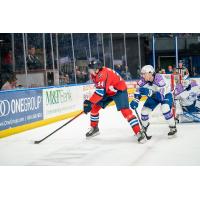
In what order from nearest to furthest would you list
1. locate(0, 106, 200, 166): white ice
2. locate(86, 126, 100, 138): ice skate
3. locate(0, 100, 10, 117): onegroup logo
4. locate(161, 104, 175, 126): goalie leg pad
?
locate(0, 106, 200, 166): white ice, locate(86, 126, 100, 138): ice skate, locate(161, 104, 175, 126): goalie leg pad, locate(0, 100, 10, 117): onegroup logo

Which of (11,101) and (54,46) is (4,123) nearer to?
(11,101)

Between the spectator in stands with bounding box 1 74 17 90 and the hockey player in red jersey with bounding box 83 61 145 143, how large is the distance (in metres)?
0.72

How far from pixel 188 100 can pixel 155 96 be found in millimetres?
380

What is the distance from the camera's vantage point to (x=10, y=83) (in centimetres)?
443

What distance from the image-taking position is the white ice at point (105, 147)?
360cm

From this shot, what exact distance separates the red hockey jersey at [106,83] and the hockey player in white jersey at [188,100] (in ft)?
1.77

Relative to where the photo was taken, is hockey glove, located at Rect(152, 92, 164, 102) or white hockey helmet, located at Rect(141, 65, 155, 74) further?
hockey glove, located at Rect(152, 92, 164, 102)

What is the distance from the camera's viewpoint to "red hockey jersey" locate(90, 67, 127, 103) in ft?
13.4

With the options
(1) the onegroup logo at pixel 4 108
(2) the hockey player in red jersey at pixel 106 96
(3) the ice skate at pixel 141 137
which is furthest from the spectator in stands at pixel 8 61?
(3) the ice skate at pixel 141 137

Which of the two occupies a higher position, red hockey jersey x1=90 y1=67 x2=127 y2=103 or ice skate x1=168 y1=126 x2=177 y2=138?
red hockey jersey x1=90 y1=67 x2=127 y2=103

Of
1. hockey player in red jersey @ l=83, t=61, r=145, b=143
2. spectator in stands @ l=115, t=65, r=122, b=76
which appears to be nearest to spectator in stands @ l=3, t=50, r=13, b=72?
hockey player in red jersey @ l=83, t=61, r=145, b=143

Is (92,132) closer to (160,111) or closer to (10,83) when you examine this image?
(160,111)

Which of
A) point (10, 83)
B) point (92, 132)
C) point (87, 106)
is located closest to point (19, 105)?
point (10, 83)

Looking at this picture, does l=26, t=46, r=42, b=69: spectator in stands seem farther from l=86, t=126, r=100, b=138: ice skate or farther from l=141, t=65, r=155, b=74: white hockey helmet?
l=141, t=65, r=155, b=74: white hockey helmet
